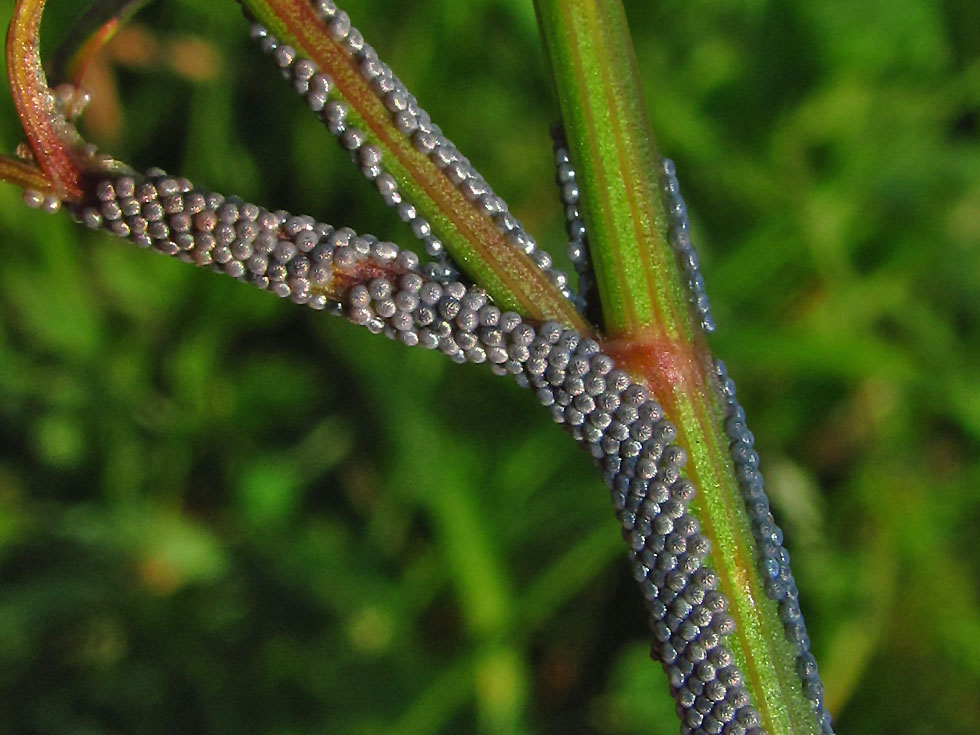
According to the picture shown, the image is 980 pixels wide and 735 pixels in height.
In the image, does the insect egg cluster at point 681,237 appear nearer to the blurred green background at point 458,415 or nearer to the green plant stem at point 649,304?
the green plant stem at point 649,304

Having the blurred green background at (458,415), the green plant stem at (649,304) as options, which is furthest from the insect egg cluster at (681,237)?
the blurred green background at (458,415)

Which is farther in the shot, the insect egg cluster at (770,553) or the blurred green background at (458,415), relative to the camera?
the blurred green background at (458,415)

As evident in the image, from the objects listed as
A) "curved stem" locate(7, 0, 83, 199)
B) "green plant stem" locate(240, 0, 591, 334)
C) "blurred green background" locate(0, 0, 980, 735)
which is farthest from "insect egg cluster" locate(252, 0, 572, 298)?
"blurred green background" locate(0, 0, 980, 735)

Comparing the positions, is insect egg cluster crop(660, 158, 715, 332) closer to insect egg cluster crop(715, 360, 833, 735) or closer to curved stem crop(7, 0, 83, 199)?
insect egg cluster crop(715, 360, 833, 735)

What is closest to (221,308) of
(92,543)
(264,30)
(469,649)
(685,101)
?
(92,543)

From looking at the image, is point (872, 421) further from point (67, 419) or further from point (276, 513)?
point (67, 419)

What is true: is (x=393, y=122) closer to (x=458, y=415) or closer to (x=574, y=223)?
(x=574, y=223)
